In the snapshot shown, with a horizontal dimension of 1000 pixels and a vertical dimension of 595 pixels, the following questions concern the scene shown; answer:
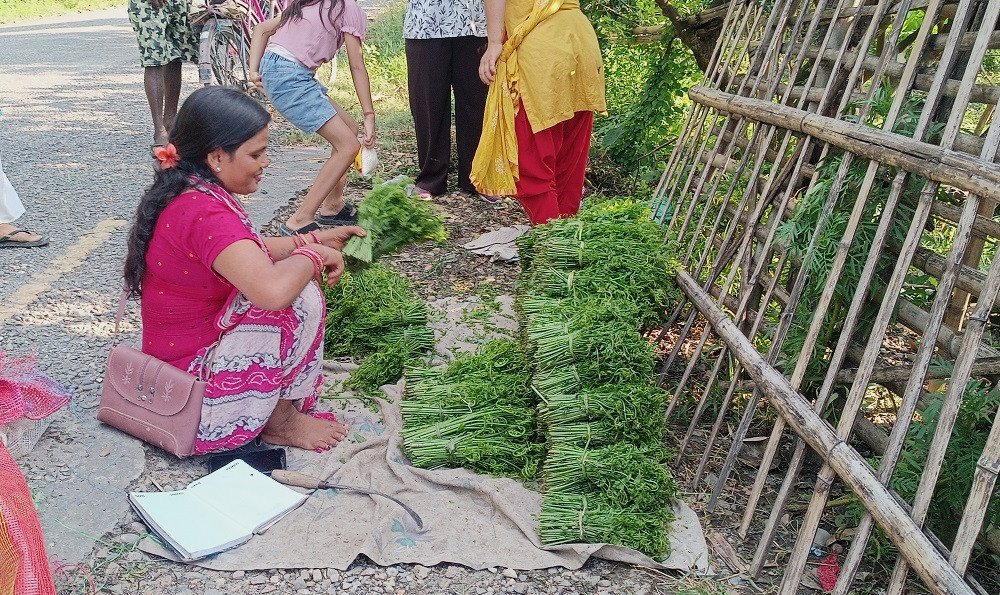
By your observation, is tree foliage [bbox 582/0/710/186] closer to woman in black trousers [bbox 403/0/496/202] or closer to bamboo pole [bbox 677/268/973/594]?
woman in black trousers [bbox 403/0/496/202]

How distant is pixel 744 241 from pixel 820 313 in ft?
2.12

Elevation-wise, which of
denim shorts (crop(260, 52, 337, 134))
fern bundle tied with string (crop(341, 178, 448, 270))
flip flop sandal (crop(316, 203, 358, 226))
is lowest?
flip flop sandal (crop(316, 203, 358, 226))

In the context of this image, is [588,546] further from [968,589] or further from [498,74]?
[498,74]

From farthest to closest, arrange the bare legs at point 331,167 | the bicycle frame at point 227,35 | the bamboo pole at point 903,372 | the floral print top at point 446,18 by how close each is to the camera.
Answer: the bicycle frame at point 227,35
the floral print top at point 446,18
the bare legs at point 331,167
the bamboo pole at point 903,372

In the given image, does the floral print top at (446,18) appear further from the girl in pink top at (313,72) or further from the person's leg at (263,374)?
the person's leg at (263,374)

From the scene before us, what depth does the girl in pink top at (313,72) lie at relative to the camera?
15.4 feet

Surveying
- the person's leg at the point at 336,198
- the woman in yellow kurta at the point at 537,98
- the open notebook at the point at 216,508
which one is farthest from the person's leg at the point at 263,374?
the person's leg at the point at 336,198

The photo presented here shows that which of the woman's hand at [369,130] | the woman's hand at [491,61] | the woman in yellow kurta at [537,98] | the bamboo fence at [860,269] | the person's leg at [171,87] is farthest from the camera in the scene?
the person's leg at [171,87]

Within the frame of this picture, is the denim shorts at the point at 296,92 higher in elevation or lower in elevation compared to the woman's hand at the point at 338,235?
higher

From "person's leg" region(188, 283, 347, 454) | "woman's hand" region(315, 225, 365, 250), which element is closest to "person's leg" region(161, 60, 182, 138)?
"woman's hand" region(315, 225, 365, 250)

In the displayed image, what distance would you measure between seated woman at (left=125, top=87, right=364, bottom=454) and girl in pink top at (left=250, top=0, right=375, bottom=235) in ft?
6.58

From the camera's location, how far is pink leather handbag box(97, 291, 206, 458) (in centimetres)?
276

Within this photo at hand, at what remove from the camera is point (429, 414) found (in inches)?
120

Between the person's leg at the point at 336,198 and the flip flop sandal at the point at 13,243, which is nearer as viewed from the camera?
the flip flop sandal at the point at 13,243
